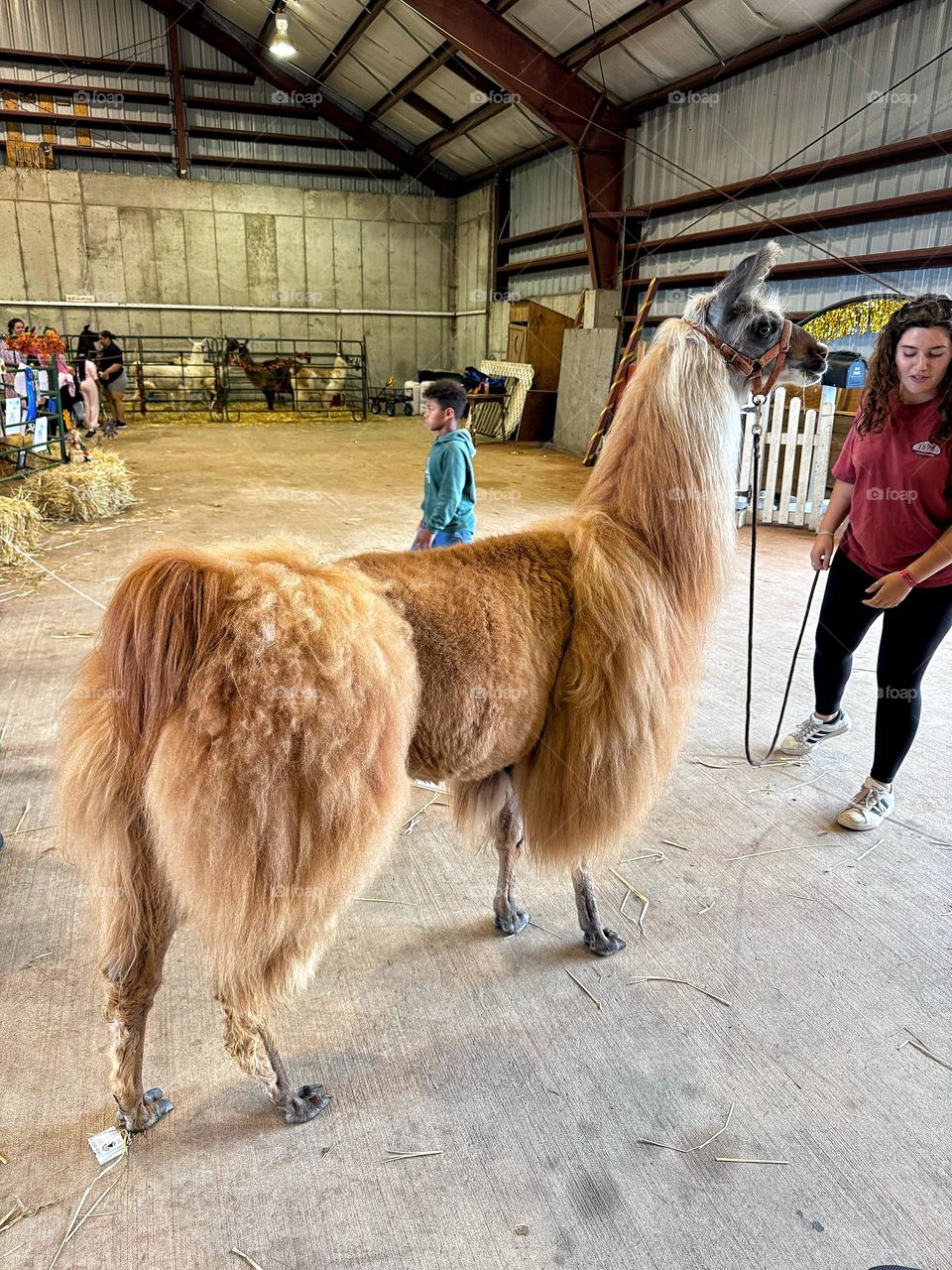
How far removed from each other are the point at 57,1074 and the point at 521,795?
1.32 metres

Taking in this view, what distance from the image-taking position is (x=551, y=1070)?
6.35 feet

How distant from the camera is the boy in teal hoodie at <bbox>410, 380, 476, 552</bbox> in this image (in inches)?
149

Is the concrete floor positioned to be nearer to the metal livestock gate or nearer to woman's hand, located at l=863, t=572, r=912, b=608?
woman's hand, located at l=863, t=572, r=912, b=608

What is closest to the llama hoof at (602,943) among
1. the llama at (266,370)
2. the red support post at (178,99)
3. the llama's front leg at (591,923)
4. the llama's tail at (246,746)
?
the llama's front leg at (591,923)

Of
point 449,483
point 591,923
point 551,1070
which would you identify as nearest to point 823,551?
point 449,483

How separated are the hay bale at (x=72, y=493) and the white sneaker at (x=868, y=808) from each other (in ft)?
Result: 23.6

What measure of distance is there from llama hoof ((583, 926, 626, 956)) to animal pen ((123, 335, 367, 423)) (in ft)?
52.7

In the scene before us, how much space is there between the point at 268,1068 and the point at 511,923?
2.91 ft

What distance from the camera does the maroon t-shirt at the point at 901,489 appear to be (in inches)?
103

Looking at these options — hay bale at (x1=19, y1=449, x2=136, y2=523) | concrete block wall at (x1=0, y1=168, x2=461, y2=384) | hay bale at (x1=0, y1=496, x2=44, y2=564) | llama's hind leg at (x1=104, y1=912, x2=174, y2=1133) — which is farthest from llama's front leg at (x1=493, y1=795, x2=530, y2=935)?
Result: concrete block wall at (x1=0, y1=168, x2=461, y2=384)

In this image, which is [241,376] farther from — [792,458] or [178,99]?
[792,458]

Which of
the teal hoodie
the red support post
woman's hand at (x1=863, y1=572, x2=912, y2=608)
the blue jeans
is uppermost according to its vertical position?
the red support post

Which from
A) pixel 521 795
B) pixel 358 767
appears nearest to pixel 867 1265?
pixel 521 795

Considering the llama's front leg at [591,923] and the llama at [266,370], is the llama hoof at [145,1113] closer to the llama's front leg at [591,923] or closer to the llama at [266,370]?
the llama's front leg at [591,923]
